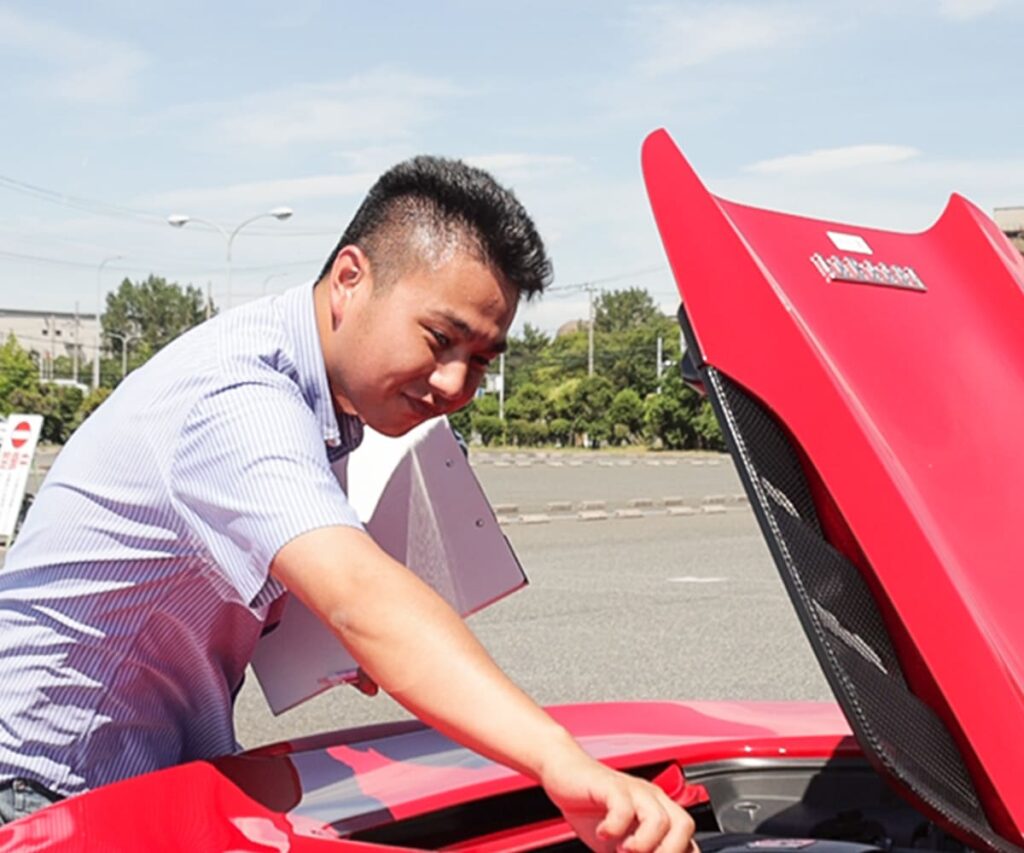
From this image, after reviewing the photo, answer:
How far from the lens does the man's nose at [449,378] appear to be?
1861 mm

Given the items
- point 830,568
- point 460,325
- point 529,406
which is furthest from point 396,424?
point 529,406

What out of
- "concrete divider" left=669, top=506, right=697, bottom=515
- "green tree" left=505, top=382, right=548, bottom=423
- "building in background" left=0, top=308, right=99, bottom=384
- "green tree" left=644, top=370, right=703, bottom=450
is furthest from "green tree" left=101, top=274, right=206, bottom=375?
"concrete divider" left=669, top=506, right=697, bottom=515

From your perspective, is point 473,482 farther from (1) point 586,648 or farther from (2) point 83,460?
(1) point 586,648

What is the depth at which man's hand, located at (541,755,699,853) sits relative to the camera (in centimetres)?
132

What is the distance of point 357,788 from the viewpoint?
6.16 ft

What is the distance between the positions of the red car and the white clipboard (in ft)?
0.74

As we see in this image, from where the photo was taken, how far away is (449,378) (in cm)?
187

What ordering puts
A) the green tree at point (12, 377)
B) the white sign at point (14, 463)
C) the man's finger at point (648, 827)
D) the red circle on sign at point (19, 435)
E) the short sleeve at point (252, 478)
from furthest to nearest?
the green tree at point (12, 377) → the red circle on sign at point (19, 435) → the white sign at point (14, 463) → the short sleeve at point (252, 478) → the man's finger at point (648, 827)

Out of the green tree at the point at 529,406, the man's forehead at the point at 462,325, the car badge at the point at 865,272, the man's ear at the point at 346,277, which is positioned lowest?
the man's forehead at the point at 462,325

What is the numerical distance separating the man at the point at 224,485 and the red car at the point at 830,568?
16cm

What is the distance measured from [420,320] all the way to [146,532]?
40 centimetres

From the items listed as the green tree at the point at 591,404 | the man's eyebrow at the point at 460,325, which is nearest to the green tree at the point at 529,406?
the green tree at the point at 591,404

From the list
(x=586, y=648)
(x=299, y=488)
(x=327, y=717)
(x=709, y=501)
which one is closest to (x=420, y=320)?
(x=299, y=488)

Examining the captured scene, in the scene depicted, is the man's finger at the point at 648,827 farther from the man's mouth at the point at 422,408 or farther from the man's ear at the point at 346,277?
the man's ear at the point at 346,277
